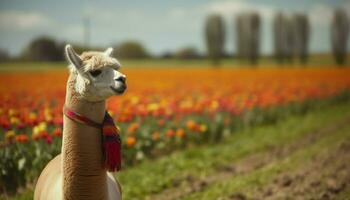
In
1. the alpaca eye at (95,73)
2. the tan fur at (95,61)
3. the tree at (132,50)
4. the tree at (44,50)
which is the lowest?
the tree at (132,50)

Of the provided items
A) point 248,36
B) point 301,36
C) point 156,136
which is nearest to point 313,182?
point 156,136

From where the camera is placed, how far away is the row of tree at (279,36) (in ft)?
99.9

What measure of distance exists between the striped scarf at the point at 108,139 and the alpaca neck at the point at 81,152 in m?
0.02

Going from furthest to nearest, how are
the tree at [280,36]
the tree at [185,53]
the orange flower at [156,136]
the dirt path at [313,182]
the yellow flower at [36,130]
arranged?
the tree at [280,36] → the tree at [185,53] → the orange flower at [156,136] → the dirt path at [313,182] → the yellow flower at [36,130]

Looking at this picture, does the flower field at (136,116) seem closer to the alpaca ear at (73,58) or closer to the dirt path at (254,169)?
the dirt path at (254,169)

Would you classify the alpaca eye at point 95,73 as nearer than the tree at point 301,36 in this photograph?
Yes

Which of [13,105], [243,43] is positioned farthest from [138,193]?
[243,43]

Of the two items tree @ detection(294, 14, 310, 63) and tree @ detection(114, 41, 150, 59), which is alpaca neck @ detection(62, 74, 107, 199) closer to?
tree @ detection(114, 41, 150, 59)

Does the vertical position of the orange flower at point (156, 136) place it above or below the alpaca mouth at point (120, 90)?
below

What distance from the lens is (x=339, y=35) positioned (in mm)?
30812

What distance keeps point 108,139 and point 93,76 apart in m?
0.42

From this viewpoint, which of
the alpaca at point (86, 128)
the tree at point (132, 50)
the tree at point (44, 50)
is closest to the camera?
the alpaca at point (86, 128)

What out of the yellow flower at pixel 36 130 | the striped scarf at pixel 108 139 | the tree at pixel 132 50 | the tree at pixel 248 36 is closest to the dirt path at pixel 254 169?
the yellow flower at pixel 36 130

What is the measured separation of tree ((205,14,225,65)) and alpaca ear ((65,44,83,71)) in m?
32.4
